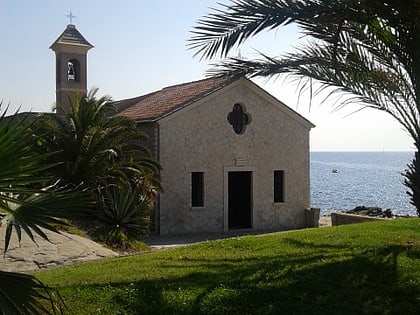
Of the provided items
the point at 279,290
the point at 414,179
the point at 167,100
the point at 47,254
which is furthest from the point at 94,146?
the point at 279,290

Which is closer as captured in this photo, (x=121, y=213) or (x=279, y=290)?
(x=279, y=290)

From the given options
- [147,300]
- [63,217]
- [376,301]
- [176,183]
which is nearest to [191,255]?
[147,300]

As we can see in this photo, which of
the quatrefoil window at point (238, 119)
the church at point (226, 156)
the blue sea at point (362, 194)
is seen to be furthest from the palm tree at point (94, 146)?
the blue sea at point (362, 194)

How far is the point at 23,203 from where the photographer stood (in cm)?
422

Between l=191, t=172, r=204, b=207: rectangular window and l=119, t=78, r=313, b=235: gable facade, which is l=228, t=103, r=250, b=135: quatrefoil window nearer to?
l=119, t=78, r=313, b=235: gable facade

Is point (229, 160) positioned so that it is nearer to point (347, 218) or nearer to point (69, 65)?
point (347, 218)

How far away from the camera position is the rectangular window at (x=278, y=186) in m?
24.1

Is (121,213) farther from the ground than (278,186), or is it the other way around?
(278,186)

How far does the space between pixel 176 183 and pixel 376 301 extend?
14946 millimetres

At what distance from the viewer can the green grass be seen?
679 cm

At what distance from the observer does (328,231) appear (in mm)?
12688

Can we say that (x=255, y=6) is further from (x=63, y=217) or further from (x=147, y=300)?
(x=63, y=217)

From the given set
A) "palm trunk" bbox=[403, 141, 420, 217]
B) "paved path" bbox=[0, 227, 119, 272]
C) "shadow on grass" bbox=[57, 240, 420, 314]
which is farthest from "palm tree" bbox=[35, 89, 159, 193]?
"shadow on grass" bbox=[57, 240, 420, 314]

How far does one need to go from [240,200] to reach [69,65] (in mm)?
10215
